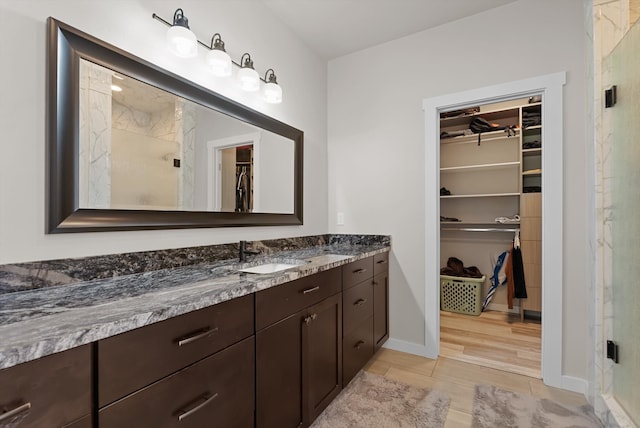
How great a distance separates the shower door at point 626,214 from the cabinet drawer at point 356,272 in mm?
1417

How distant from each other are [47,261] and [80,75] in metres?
0.75

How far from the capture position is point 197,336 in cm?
97

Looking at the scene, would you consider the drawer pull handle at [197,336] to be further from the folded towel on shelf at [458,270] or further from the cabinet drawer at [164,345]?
the folded towel on shelf at [458,270]

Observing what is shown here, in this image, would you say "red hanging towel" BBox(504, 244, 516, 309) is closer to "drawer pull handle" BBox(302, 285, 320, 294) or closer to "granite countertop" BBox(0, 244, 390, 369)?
"drawer pull handle" BBox(302, 285, 320, 294)

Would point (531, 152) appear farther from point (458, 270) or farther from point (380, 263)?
point (380, 263)

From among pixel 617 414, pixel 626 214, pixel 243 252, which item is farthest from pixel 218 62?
pixel 617 414

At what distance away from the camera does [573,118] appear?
203cm

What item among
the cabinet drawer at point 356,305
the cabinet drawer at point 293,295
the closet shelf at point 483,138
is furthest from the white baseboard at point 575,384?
the closet shelf at point 483,138

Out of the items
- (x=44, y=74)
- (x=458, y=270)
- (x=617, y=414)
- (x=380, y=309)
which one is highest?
(x=44, y=74)

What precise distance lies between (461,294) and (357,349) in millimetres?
2022

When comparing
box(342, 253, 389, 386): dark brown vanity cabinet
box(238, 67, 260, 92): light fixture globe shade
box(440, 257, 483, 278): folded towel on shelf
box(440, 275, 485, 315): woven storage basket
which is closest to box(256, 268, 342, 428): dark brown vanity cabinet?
box(342, 253, 389, 386): dark brown vanity cabinet

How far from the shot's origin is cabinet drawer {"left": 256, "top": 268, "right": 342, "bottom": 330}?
1.26 metres

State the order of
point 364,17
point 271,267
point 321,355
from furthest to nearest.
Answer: point 364,17
point 271,267
point 321,355

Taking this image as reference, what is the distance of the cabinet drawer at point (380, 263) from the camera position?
2408 mm
